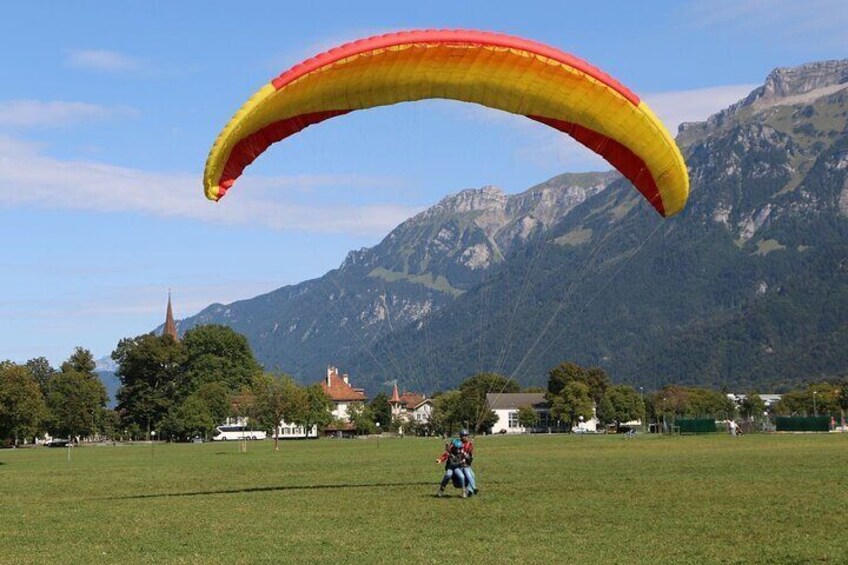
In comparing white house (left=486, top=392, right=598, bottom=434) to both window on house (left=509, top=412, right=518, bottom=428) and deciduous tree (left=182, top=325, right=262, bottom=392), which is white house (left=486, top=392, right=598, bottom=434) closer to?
window on house (left=509, top=412, right=518, bottom=428)

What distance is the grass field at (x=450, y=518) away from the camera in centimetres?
1404

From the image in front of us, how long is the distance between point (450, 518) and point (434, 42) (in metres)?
7.47

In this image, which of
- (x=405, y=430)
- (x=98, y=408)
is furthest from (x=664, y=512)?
(x=405, y=430)

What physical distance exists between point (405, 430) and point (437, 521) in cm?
12007

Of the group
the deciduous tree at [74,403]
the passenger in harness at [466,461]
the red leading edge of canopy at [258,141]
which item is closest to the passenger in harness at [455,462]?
the passenger in harness at [466,461]

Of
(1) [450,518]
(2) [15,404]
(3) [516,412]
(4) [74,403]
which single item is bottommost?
(1) [450,518]

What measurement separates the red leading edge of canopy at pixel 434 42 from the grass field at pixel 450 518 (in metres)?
7.01

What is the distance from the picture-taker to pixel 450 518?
58.3 ft

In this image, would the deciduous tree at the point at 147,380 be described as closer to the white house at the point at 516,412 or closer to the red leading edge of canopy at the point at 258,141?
the white house at the point at 516,412

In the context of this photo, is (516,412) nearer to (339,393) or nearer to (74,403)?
(339,393)

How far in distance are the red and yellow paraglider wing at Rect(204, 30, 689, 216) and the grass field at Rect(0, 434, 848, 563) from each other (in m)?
5.43

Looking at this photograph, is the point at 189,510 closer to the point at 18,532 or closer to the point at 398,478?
the point at 18,532

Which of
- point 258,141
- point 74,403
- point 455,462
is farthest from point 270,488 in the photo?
point 74,403

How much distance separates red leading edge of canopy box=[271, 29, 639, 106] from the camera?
56.7ft
